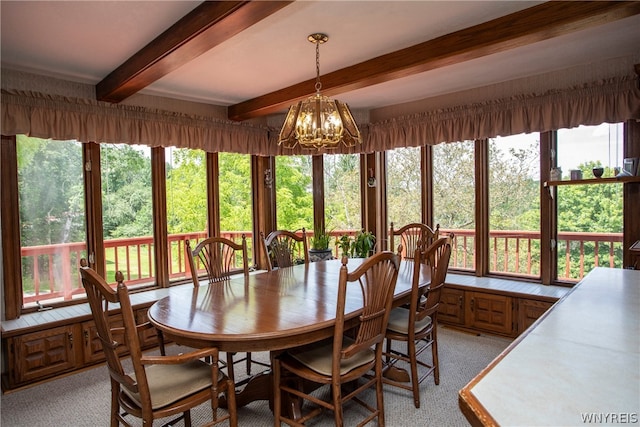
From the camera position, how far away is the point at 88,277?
1.71 metres

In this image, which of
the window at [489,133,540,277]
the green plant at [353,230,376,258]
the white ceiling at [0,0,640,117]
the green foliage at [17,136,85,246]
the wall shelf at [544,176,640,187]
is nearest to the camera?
the white ceiling at [0,0,640,117]

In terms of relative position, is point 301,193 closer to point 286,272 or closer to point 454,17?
point 286,272

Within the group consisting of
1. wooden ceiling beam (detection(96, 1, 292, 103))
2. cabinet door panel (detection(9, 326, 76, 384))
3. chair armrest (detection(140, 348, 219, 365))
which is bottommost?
cabinet door panel (detection(9, 326, 76, 384))

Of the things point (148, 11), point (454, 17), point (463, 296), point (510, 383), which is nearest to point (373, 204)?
point (463, 296)

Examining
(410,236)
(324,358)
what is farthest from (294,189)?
(324,358)

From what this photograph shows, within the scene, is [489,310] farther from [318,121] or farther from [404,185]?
[318,121]

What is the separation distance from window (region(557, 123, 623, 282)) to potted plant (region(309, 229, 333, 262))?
96.1 inches

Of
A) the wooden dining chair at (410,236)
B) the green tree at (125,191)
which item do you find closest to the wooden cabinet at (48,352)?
the green tree at (125,191)

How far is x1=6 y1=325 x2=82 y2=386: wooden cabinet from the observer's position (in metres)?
2.81

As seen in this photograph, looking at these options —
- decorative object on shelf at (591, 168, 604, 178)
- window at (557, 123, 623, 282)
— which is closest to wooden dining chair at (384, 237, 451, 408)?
decorative object on shelf at (591, 168, 604, 178)

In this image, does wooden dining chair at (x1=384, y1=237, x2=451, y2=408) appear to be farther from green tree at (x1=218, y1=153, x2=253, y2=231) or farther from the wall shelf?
green tree at (x1=218, y1=153, x2=253, y2=231)

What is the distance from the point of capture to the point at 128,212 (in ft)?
12.6

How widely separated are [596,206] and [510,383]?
3313 millimetres

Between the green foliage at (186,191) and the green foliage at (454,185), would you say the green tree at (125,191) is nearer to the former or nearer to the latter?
the green foliage at (186,191)
